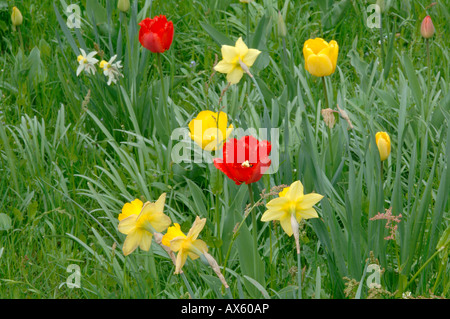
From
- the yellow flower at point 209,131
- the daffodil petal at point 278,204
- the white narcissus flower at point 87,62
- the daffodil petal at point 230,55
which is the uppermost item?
the white narcissus flower at point 87,62

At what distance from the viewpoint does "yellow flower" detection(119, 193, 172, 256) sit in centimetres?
116

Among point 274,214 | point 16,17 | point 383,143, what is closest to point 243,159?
point 274,214

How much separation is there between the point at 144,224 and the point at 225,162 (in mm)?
216

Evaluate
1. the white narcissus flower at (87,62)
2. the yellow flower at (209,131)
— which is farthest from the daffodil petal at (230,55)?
the white narcissus flower at (87,62)

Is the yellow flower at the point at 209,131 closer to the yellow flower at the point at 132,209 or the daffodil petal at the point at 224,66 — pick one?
the daffodil petal at the point at 224,66

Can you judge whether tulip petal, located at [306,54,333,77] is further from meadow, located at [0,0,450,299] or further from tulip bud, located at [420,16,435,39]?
tulip bud, located at [420,16,435,39]

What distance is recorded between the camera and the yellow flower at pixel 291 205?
1168mm

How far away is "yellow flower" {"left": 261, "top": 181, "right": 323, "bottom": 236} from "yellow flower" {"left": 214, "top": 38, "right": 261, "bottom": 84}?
0.49 m

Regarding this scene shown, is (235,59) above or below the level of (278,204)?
above

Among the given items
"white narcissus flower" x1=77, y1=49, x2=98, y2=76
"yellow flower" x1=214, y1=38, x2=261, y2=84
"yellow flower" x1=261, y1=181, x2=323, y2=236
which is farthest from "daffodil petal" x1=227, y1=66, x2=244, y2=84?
"white narcissus flower" x1=77, y1=49, x2=98, y2=76

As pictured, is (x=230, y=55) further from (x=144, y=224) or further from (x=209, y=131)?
(x=144, y=224)

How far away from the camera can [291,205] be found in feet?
3.87
